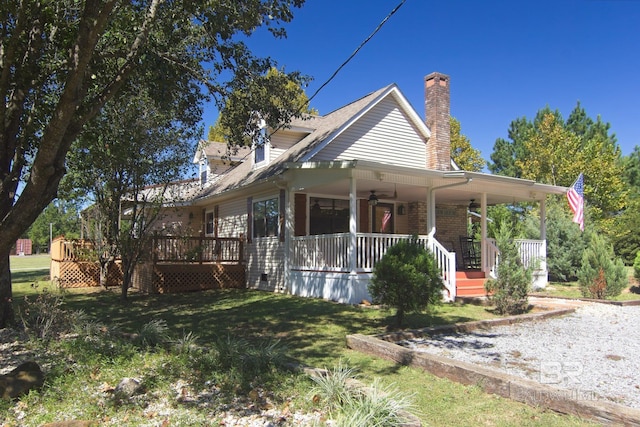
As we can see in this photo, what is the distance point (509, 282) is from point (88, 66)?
334 inches

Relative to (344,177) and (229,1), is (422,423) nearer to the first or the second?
(229,1)

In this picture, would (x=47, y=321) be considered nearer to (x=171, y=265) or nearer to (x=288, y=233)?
(x=288, y=233)

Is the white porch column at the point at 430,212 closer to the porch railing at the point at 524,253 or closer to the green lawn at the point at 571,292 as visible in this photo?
the porch railing at the point at 524,253

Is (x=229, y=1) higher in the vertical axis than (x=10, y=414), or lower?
higher

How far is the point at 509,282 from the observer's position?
948cm

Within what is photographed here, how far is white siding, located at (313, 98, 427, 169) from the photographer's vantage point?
1470 centimetres

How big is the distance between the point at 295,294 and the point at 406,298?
611 cm

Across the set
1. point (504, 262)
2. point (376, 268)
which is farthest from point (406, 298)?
point (504, 262)

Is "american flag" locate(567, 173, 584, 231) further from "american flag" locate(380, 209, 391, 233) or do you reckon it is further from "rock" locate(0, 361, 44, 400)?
"rock" locate(0, 361, 44, 400)

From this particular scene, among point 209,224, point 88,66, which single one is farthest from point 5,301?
point 209,224

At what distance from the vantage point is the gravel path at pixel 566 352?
498 cm

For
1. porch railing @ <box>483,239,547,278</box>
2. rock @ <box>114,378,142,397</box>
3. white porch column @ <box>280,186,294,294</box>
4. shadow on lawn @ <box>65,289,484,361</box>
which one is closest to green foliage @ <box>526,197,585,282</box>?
porch railing @ <box>483,239,547,278</box>

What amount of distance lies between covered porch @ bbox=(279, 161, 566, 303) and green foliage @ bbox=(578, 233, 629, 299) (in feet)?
5.22

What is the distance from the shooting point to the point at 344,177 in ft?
36.6
